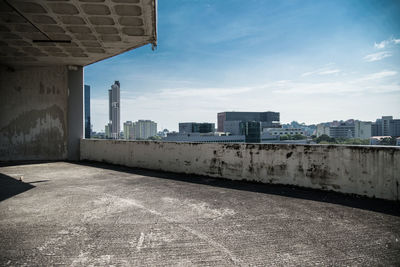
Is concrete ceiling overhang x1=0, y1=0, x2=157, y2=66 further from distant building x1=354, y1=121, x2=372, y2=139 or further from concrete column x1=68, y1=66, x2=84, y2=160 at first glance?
distant building x1=354, y1=121, x2=372, y2=139

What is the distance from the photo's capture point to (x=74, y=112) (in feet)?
39.1

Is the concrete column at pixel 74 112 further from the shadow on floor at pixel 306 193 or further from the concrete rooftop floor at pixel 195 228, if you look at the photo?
the shadow on floor at pixel 306 193

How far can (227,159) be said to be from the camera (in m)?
6.28

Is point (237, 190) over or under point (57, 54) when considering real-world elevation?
under

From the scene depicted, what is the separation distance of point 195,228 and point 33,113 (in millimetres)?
12887

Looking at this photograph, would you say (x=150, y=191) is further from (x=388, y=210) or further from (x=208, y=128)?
(x=208, y=128)

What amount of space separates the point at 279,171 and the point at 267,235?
295 centimetres

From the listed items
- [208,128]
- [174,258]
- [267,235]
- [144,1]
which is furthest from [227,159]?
[208,128]

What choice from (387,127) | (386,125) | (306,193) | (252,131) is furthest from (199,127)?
(386,125)

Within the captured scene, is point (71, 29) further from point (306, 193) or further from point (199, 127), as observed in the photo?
point (199, 127)

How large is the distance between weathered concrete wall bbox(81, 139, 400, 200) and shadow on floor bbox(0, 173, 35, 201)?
11.7ft

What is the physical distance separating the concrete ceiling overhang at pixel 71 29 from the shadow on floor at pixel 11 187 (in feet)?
18.7

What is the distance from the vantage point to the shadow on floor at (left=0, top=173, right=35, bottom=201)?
15.6 feet

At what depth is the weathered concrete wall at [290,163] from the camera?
4191 mm
